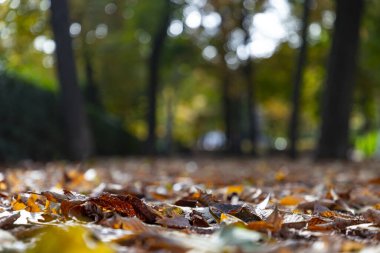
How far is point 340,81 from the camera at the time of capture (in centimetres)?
1114

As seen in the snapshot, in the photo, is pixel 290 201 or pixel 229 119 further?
pixel 229 119

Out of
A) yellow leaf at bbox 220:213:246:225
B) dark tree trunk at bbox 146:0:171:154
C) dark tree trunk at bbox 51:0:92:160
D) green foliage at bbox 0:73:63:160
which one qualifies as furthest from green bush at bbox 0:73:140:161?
yellow leaf at bbox 220:213:246:225

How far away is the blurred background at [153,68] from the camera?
10609 millimetres

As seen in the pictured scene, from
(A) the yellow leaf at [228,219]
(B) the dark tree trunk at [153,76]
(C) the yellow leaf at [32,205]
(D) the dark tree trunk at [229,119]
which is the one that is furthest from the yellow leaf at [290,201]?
(D) the dark tree trunk at [229,119]

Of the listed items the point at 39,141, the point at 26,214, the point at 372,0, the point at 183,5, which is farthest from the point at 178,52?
the point at 26,214

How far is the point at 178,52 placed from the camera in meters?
19.1

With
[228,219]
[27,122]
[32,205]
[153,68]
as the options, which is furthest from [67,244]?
[153,68]

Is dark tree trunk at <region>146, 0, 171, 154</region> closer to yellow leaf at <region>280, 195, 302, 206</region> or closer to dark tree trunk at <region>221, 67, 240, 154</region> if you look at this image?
dark tree trunk at <region>221, 67, 240, 154</region>

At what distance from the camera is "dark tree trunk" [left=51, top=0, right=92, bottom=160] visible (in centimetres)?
977

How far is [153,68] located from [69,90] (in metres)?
6.51

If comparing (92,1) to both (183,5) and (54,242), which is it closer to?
(183,5)

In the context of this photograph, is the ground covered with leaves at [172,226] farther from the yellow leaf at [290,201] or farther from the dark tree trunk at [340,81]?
the dark tree trunk at [340,81]

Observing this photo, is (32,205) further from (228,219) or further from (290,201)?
(290,201)

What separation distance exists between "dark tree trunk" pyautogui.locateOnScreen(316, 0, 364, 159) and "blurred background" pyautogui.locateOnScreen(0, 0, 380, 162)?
0.02 m
